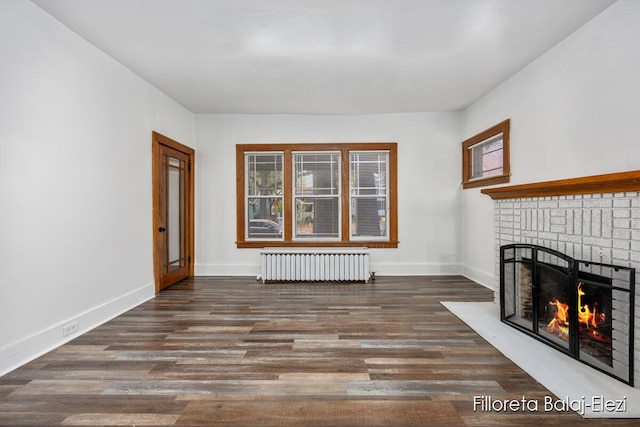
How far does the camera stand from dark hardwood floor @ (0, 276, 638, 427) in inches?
78.4

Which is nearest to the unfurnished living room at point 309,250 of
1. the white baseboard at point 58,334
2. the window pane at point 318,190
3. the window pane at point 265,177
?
the white baseboard at point 58,334

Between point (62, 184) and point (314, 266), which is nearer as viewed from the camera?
point (62, 184)

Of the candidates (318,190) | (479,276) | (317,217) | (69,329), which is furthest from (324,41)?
(479,276)

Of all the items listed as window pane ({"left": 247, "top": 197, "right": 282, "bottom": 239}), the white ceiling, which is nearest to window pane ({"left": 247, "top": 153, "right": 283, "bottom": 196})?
window pane ({"left": 247, "top": 197, "right": 282, "bottom": 239})

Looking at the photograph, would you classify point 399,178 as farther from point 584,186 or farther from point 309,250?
point 584,186

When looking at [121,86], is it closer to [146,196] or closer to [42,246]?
[146,196]

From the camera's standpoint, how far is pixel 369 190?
20.1 feet

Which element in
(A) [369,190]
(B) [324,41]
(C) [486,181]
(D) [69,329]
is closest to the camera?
(D) [69,329]

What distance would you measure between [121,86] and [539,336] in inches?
198

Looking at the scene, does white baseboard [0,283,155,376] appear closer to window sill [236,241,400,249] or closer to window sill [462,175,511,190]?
window sill [236,241,400,249]

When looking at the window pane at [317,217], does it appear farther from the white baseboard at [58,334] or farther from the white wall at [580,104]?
the white baseboard at [58,334]

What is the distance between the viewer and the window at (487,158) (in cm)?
460

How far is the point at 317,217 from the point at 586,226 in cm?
407

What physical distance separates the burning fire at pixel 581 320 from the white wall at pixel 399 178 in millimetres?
3020
